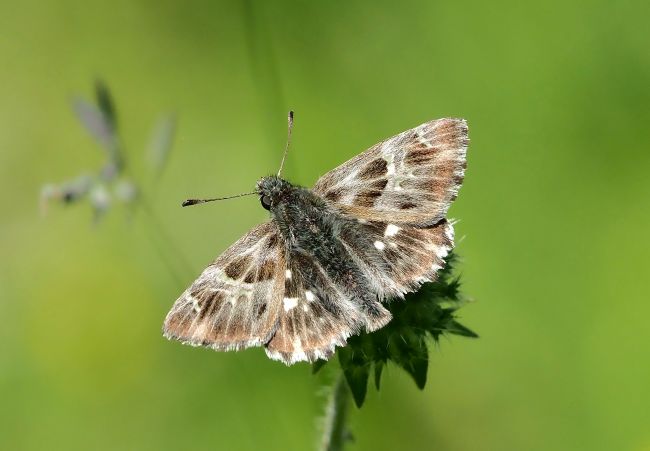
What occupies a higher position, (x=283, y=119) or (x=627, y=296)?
(x=283, y=119)

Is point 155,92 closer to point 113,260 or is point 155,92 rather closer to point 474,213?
point 113,260

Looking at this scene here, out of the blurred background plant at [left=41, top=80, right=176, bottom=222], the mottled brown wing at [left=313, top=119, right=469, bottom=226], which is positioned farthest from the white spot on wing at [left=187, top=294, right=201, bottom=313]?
the blurred background plant at [left=41, top=80, right=176, bottom=222]

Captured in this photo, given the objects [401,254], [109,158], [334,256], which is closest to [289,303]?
[334,256]

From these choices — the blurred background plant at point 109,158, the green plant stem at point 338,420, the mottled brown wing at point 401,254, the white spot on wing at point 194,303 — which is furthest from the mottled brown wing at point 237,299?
the blurred background plant at point 109,158

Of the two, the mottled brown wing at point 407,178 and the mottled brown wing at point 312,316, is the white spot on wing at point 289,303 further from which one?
the mottled brown wing at point 407,178

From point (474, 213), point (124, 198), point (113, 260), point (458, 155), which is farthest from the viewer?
point (113, 260)

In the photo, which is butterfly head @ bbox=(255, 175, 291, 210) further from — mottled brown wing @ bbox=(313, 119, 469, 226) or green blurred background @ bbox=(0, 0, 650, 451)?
green blurred background @ bbox=(0, 0, 650, 451)

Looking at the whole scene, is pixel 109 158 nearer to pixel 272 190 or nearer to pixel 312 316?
pixel 272 190

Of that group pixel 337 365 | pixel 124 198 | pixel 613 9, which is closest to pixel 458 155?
pixel 337 365
